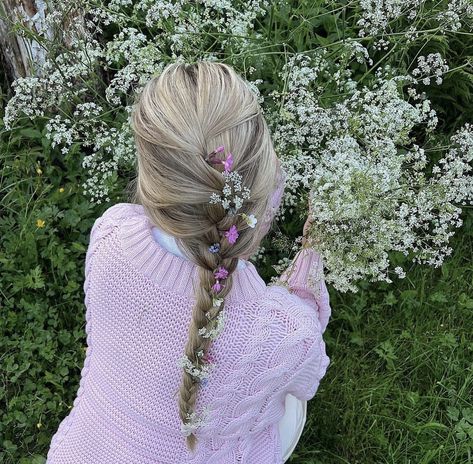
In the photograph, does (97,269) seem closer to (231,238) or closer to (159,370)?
(159,370)

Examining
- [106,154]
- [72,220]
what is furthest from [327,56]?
[72,220]

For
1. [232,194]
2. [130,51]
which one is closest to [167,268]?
[232,194]

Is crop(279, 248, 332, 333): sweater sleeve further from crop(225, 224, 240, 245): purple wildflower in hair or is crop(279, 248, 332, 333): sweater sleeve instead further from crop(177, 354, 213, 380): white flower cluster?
crop(225, 224, 240, 245): purple wildflower in hair

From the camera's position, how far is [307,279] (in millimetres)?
2312

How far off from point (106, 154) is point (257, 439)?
67.5 inches

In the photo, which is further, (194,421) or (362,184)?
(362,184)

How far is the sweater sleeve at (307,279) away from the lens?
228cm

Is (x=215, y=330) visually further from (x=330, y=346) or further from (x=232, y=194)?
(x=330, y=346)

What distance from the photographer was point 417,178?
2.13 meters

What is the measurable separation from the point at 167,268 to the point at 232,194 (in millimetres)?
377

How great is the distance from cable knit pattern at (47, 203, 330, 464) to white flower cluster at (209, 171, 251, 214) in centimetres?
32

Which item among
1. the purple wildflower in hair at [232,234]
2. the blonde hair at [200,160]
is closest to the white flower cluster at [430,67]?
the blonde hair at [200,160]

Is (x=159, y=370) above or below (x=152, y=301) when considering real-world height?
below

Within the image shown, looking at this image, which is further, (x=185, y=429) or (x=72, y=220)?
(x=72, y=220)
